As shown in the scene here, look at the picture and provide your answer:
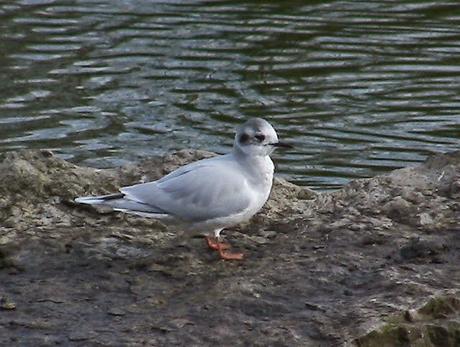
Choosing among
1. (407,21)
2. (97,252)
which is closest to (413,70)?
(407,21)

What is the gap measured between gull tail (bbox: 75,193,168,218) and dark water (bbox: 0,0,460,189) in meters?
3.13

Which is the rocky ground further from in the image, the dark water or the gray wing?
the dark water

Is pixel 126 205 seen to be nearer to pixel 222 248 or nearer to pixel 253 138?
pixel 222 248

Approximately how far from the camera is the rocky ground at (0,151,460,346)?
558 cm

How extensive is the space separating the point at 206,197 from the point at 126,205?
0.39 meters

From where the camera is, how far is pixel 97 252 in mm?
6547

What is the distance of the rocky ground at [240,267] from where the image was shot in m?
5.58

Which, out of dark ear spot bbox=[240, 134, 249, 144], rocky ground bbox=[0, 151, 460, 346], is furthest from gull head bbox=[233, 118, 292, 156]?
rocky ground bbox=[0, 151, 460, 346]

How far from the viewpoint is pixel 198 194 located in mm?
6543

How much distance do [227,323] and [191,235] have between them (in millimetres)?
1261

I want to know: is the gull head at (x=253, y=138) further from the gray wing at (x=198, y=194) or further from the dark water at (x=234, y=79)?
the dark water at (x=234, y=79)

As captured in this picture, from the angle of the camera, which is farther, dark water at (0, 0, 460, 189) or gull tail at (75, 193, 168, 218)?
dark water at (0, 0, 460, 189)

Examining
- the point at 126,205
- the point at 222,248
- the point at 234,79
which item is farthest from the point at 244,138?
the point at 234,79

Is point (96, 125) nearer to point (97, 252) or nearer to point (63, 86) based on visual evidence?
point (63, 86)
